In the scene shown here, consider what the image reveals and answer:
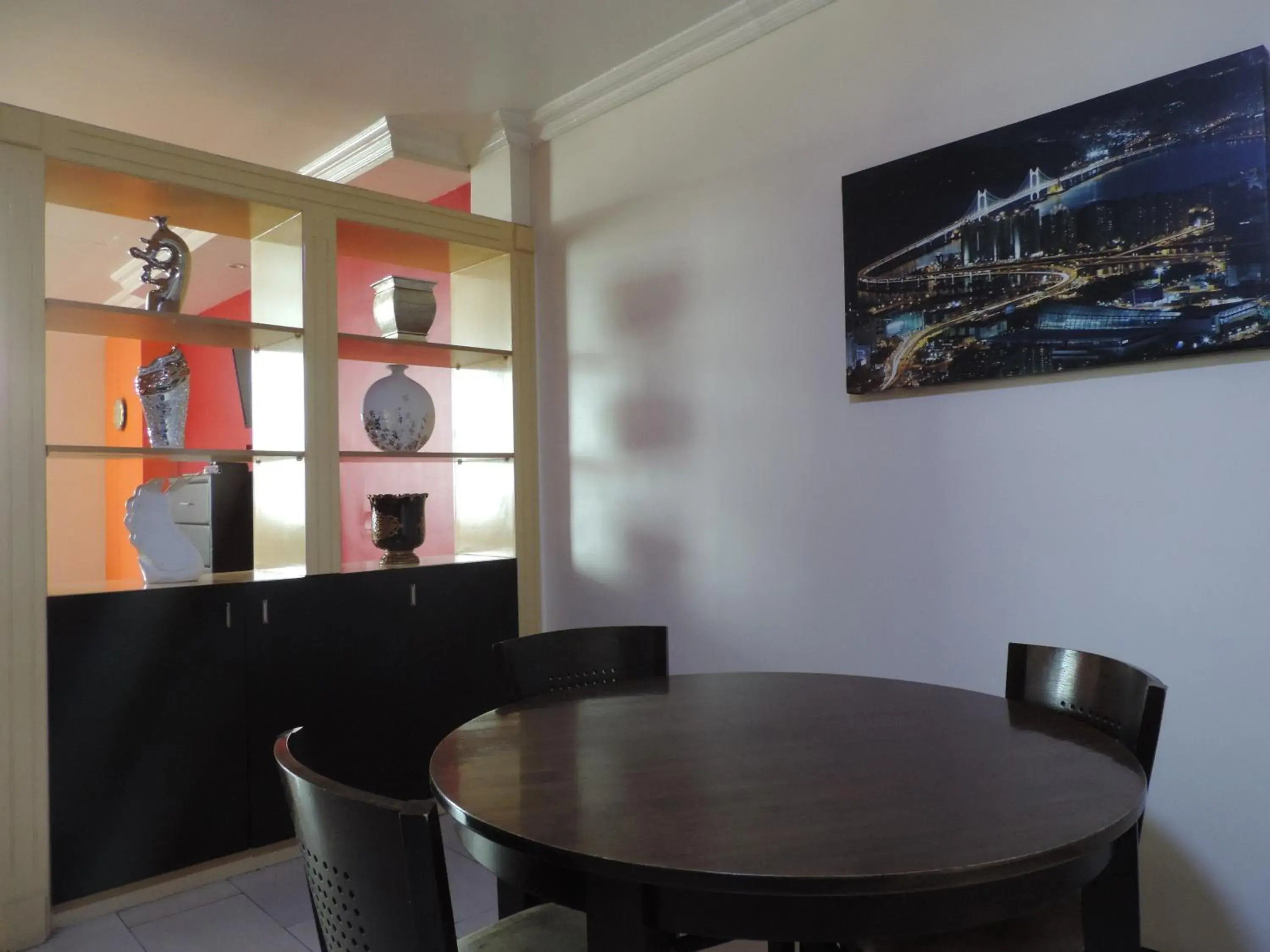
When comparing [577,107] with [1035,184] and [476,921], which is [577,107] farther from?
[476,921]

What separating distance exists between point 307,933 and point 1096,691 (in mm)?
1980

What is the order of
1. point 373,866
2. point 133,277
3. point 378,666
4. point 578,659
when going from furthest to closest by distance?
1. point 133,277
2. point 378,666
3. point 578,659
4. point 373,866

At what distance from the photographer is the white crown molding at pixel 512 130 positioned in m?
3.57

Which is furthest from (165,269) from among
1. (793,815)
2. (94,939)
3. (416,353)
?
(793,815)

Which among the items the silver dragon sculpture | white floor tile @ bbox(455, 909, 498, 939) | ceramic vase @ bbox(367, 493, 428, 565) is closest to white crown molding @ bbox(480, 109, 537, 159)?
the silver dragon sculpture

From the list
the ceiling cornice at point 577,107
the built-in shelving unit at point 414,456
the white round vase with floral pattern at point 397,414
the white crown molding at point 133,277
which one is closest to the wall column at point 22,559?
the built-in shelving unit at point 414,456

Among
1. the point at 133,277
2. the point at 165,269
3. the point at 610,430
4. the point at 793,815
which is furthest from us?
the point at 133,277

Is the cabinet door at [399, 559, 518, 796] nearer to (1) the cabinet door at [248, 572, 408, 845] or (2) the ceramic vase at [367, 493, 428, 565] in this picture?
(1) the cabinet door at [248, 572, 408, 845]

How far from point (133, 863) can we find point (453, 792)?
189cm

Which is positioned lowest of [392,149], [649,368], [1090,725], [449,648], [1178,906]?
[1178,906]

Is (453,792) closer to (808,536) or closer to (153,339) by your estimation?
(808,536)

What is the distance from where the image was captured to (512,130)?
143 inches

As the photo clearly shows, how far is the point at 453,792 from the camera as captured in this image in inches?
45.8

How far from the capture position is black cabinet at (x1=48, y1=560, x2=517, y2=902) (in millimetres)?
2449
